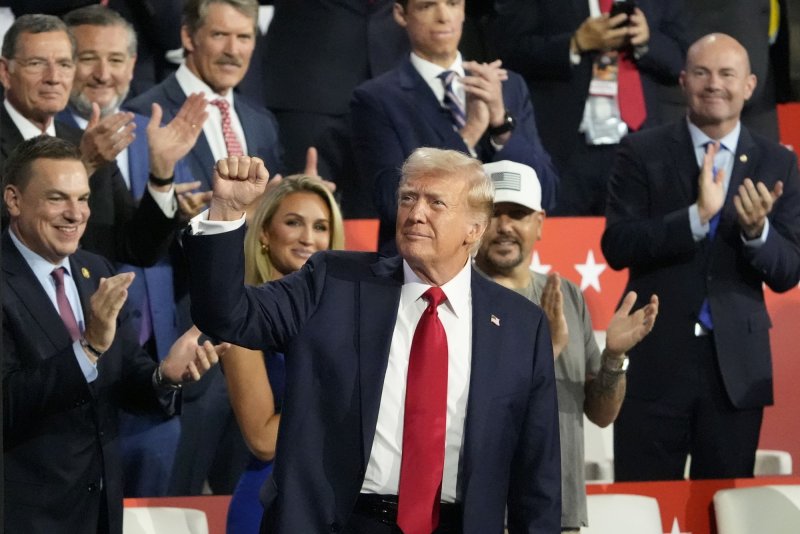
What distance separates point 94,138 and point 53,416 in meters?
1.04

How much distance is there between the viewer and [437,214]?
2898mm

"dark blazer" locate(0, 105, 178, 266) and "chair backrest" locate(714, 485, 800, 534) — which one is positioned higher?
"dark blazer" locate(0, 105, 178, 266)

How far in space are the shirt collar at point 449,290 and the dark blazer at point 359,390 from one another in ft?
0.08

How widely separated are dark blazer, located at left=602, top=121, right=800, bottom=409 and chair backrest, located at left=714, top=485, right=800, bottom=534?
34cm

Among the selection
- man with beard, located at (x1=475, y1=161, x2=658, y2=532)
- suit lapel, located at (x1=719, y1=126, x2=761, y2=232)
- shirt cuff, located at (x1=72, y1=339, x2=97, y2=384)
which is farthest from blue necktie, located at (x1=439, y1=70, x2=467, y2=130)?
shirt cuff, located at (x1=72, y1=339, x2=97, y2=384)

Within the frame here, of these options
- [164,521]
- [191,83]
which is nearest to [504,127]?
[191,83]

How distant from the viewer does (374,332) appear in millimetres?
2857

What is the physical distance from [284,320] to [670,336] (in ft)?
6.93

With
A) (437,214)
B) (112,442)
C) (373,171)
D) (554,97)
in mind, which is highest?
(554,97)

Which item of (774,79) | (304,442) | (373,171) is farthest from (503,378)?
(774,79)

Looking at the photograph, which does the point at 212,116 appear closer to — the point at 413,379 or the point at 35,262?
the point at 35,262

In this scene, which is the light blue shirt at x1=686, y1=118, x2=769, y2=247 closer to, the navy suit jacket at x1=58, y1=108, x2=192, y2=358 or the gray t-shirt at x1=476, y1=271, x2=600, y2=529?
the gray t-shirt at x1=476, y1=271, x2=600, y2=529

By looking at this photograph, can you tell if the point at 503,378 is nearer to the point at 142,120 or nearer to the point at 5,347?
the point at 5,347

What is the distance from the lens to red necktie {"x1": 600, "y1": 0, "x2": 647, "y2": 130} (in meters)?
5.10
